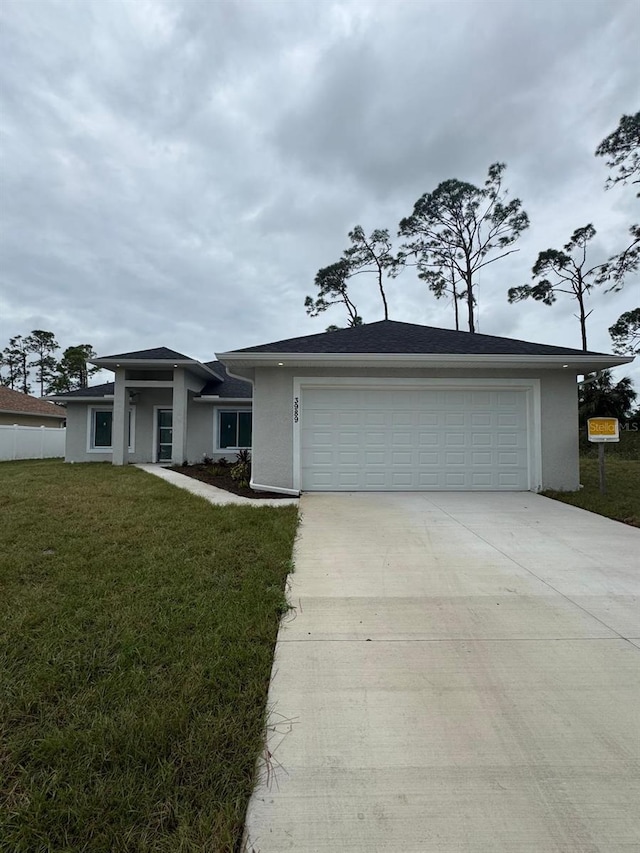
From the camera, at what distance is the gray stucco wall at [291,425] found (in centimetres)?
861

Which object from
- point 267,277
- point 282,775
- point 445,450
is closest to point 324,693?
point 282,775

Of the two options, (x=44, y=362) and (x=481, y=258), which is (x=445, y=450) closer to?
(x=481, y=258)

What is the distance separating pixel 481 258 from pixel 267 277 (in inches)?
509

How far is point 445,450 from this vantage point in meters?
8.77

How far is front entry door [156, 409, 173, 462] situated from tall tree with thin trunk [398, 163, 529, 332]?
1782 cm

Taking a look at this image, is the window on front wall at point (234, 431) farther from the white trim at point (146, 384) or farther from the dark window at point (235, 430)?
the white trim at point (146, 384)

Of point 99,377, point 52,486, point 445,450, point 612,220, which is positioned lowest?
point 52,486

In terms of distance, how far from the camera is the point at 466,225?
2303cm

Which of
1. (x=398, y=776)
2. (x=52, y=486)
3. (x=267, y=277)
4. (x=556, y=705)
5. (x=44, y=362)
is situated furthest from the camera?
(x=44, y=362)

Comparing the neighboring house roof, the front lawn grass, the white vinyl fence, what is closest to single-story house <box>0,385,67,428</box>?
the neighboring house roof

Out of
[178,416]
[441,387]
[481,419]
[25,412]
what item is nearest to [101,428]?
[178,416]

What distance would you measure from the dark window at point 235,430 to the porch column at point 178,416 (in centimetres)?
170

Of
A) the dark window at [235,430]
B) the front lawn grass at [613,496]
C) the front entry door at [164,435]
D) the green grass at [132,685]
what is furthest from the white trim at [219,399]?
the front lawn grass at [613,496]

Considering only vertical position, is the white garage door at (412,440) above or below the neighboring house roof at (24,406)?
below
